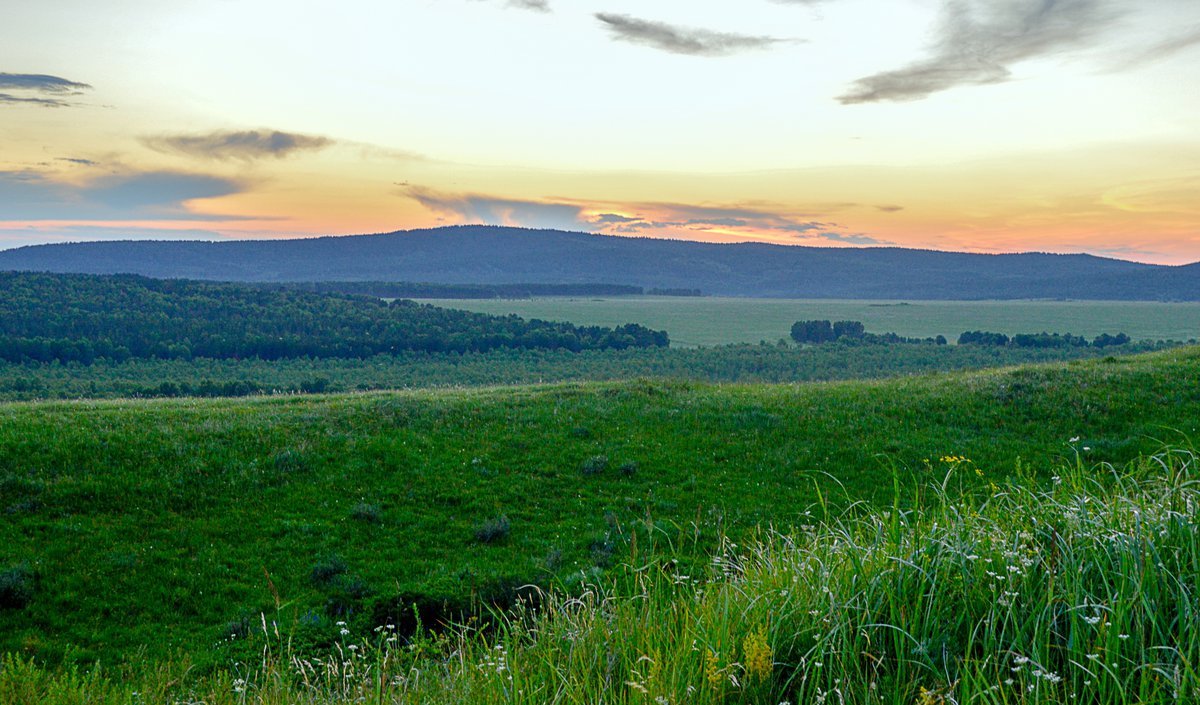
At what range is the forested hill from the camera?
270 feet

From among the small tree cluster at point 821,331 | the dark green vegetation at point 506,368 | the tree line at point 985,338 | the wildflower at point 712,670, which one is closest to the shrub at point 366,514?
the wildflower at point 712,670

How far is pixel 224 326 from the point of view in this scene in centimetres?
9388

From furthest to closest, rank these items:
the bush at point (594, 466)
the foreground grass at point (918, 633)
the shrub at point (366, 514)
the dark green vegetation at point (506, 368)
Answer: the dark green vegetation at point (506, 368)
the bush at point (594, 466)
the shrub at point (366, 514)
the foreground grass at point (918, 633)

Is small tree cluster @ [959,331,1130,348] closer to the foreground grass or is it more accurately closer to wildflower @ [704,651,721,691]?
the foreground grass

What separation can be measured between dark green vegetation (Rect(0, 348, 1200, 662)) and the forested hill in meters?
61.9

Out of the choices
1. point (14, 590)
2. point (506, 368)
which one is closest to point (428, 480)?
point (14, 590)

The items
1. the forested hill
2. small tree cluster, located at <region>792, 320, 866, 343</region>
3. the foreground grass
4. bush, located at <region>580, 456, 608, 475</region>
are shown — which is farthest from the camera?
small tree cluster, located at <region>792, 320, 866, 343</region>

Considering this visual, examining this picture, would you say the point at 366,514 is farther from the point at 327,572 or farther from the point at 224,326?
the point at 224,326

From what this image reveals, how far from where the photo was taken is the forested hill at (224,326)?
270 ft

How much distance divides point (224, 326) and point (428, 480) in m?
86.5

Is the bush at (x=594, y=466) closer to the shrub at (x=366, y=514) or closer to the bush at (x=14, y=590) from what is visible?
the shrub at (x=366, y=514)

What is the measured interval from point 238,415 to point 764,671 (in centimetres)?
2070

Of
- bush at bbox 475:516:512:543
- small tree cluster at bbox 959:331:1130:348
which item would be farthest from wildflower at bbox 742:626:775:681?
small tree cluster at bbox 959:331:1130:348

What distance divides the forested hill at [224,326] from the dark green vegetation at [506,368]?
389 centimetres
